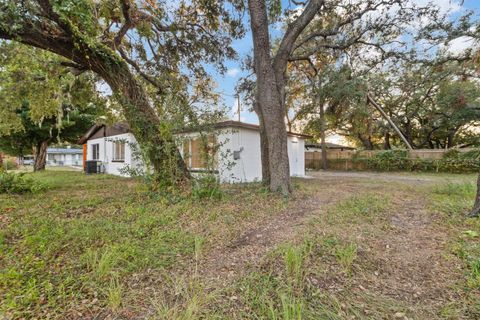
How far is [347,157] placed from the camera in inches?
659

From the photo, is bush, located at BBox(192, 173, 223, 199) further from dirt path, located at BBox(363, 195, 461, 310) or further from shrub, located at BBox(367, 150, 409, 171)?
shrub, located at BBox(367, 150, 409, 171)

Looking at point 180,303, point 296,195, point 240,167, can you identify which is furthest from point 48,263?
point 240,167

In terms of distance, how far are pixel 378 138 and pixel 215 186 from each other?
21.3 metres

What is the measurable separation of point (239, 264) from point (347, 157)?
16.3m

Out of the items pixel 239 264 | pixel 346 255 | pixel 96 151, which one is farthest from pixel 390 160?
pixel 96 151

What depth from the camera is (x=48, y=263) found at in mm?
2438

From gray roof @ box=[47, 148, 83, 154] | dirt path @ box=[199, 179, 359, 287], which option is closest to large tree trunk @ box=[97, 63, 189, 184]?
dirt path @ box=[199, 179, 359, 287]

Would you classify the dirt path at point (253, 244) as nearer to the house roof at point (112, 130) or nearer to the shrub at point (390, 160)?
the house roof at point (112, 130)

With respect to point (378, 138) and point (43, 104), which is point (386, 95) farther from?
point (43, 104)

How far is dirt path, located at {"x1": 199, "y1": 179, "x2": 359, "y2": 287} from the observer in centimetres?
234

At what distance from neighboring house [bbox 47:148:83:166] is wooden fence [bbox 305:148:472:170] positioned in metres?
34.6

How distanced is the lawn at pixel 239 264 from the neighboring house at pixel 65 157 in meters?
37.8

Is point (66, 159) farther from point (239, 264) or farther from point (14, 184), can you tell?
point (239, 264)

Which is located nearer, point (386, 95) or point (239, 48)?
point (239, 48)
